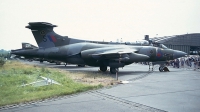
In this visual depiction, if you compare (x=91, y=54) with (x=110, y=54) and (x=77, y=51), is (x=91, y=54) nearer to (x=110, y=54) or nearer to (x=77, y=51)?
(x=77, y=51)

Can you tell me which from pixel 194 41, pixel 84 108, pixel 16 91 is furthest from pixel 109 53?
pixel 194 41

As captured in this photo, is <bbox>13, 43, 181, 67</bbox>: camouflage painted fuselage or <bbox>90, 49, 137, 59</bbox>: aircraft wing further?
<bbox>13, 43, 181, 67</bbox>: camouflage painted fuselage

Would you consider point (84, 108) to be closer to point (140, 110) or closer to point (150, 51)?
point (140, 110)

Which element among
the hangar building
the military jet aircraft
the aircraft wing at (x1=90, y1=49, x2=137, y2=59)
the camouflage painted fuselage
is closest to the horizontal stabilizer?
the military jet aircraft

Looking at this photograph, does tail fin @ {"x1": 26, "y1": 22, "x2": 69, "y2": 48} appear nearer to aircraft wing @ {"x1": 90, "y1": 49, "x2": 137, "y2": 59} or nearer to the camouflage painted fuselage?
the camouflage painted fuselage

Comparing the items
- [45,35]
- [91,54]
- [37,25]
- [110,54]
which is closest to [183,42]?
[110,54]

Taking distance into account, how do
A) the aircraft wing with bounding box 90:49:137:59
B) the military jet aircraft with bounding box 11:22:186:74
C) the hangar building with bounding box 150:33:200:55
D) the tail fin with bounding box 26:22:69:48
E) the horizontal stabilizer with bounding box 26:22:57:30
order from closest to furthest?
the aircraft wing with bounding box 90:49:137:59, the horizontal stabilizer with bounding box 26:22:57:30, the military jet aircraft with bounding box 11:22:186:74, the tail fin with bounding box 26:22:69:48, the hangar building with bounding box 150:33:200:55

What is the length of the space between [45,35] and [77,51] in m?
3.69

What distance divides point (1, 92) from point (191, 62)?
97.1 feet

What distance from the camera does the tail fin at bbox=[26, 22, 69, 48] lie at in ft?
61.8

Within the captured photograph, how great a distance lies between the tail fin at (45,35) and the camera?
18.8m

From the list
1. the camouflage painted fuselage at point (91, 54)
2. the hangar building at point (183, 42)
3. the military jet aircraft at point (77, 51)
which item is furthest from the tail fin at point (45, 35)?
the hangar building at point (183, 42)

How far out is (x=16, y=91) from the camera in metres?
8.67

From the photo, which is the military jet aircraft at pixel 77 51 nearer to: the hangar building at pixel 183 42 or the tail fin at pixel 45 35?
the tail fin at pixel 45 35
